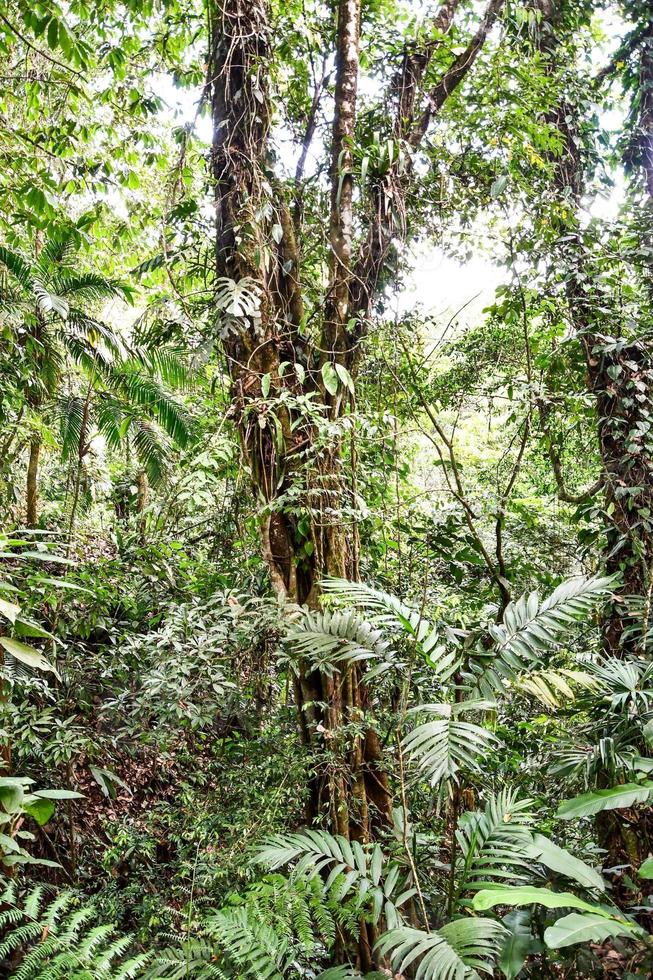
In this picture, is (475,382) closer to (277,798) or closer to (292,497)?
(292,497)

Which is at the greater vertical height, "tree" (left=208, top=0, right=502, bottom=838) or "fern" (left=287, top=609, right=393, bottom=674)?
"tree" (left=208, top=0, right=502, bottom=838)

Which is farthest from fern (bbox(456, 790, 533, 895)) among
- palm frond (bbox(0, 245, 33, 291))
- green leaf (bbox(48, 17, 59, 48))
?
green leaf (bbox(48, 17, 59, 48))

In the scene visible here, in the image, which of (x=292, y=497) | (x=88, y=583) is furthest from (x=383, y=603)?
(x=88, y=583)

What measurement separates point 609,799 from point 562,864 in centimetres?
26

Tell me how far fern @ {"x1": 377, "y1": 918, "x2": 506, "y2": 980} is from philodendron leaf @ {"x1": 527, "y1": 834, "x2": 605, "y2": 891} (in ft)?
0.67

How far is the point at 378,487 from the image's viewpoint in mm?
2928

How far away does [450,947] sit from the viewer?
1521 mm

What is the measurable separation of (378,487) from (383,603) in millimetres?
982

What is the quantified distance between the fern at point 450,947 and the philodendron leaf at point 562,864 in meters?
0.20

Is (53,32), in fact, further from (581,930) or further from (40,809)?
(581,930)

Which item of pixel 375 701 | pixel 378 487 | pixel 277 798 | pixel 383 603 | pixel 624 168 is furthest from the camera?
pixel 624 168

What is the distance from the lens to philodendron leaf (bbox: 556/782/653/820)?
176 cm

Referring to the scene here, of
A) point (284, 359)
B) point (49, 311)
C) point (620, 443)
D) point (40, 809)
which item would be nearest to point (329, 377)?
point (284, 359)

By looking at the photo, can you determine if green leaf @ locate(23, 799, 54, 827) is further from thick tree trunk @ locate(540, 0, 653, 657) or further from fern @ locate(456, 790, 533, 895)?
thick tree trunk @ locate(540, 0, 653, 657)
